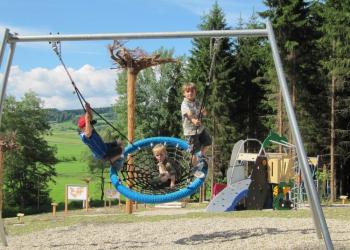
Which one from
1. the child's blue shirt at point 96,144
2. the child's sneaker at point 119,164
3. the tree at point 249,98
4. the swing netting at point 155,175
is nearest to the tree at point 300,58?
the tree at point 249,98

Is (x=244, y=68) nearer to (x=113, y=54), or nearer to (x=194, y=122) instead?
(x=113, y=54)

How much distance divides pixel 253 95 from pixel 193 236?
26.7 metres

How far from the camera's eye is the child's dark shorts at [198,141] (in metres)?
7.30

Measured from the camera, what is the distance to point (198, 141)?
288 inches

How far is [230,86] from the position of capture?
31.6m

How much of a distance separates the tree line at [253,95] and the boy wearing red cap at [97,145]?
12.3 metres

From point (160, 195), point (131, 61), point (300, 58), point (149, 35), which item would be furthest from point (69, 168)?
point (149, 35)

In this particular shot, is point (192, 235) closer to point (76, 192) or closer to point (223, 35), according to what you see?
point (223, 35)

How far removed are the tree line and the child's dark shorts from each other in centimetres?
1220

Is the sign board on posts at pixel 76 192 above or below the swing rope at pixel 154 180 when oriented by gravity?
below

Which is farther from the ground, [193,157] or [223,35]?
[223,35]

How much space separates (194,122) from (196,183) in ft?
2.72

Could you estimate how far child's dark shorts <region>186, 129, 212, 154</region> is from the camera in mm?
Answer: 7301

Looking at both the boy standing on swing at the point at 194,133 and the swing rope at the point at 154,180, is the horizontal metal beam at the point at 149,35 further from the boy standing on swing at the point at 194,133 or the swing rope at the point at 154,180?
the boy standing on swing at the point at 194,133
